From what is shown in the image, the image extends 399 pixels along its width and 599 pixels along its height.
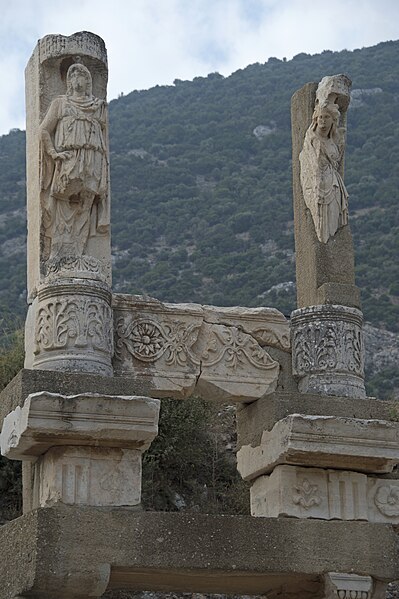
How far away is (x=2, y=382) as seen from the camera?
19172mm

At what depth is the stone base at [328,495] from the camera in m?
9.98

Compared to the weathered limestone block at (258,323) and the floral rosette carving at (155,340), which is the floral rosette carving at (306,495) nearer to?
the weathered limestone block at (258,323)

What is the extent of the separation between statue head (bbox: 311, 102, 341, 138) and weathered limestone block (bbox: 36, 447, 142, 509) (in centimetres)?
316

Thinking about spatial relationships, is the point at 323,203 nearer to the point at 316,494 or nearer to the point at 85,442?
the point at 316,494

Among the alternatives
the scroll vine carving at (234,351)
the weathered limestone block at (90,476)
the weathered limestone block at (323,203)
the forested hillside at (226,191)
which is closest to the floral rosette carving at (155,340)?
the scroll vine carving at (234,351)

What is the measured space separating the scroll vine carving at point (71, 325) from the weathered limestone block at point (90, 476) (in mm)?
751

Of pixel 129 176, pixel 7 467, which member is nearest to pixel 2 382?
pixel 7 467

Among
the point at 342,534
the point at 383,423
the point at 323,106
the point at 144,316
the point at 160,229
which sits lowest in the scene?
the point at 342,534

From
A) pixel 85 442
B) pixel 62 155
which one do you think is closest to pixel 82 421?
pixel 85 442

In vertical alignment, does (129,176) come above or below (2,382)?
above

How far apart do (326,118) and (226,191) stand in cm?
2838

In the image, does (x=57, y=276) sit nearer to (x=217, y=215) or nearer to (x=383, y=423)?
(x=383, y=423)

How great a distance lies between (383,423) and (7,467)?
344 inches

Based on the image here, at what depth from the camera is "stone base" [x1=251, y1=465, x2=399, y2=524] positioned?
393 inches
